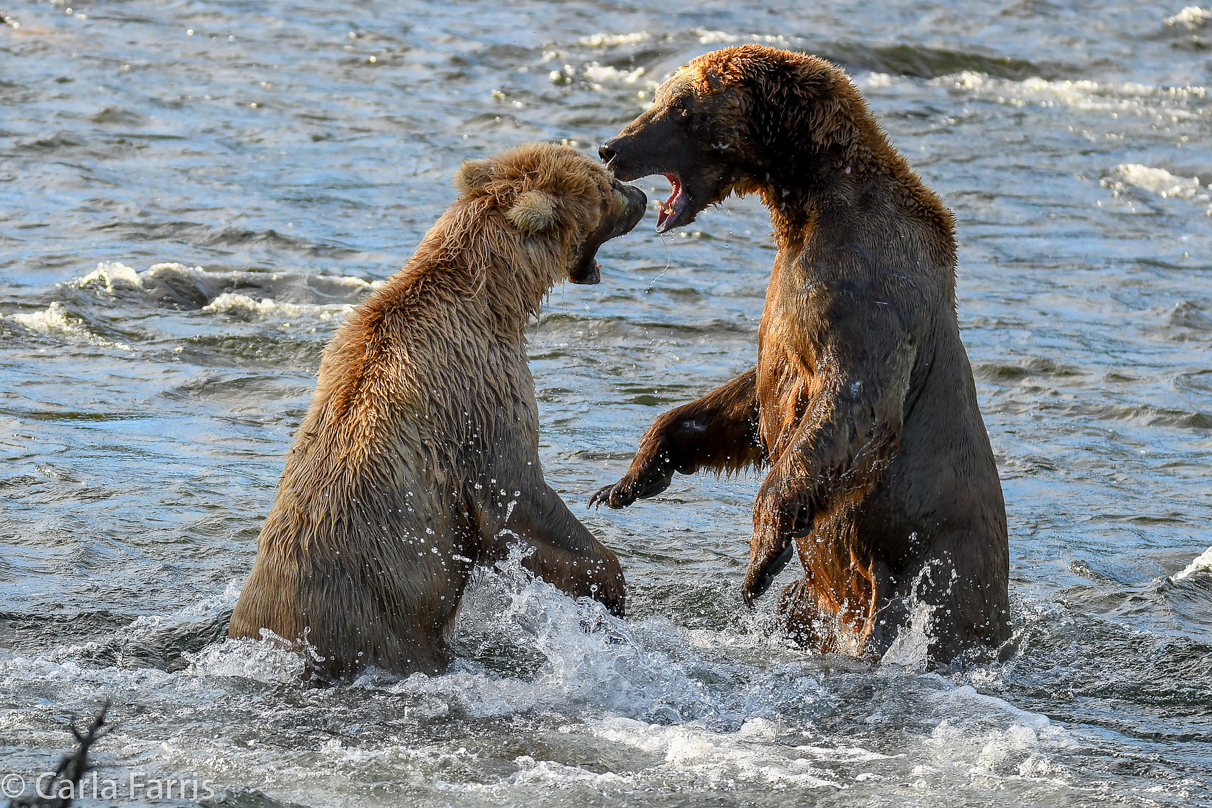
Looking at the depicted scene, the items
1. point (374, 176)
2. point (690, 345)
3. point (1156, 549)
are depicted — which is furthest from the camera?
point (374, 176)

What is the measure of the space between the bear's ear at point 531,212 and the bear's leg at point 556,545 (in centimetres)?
93

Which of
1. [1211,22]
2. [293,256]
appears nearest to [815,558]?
[293,256]

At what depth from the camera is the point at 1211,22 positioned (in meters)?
21.6

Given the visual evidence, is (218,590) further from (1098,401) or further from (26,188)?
(26,188)

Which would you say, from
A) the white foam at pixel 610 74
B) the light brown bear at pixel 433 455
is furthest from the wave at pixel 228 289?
the white foam at pixel 610 74

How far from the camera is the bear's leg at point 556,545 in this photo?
210 inches

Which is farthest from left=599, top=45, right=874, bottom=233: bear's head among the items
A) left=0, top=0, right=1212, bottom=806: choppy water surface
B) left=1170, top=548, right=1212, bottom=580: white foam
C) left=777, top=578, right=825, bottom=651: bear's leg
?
left=1170, top=548, right=1212, bottom=580: white foam

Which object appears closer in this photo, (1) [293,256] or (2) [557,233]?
(2) [557,233]

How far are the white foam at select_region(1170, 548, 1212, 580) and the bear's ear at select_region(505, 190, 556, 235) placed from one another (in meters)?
3.37

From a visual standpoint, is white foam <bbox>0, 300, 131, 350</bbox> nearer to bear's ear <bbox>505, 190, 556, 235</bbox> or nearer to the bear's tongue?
bear's ear <bbox>505, 190, 556, 235</bbox>

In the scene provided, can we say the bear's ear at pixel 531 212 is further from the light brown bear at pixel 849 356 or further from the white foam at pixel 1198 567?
the white foam at pixel 1198 567

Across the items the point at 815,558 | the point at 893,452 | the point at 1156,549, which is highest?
the point at 893,452

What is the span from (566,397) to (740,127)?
358 centimetres

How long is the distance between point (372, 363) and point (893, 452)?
6.07ft
